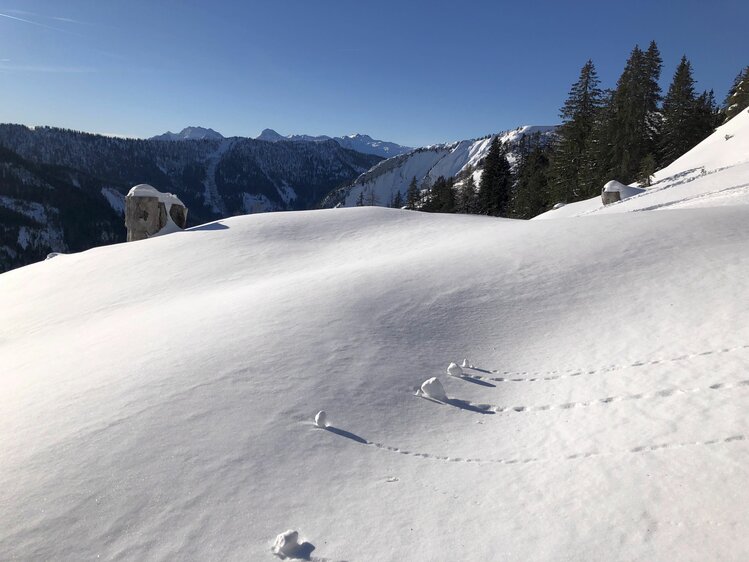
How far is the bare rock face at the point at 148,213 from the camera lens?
72.6 feet

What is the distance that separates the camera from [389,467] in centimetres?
409

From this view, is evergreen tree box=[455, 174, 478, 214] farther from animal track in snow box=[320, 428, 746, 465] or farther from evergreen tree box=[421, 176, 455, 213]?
animal track in snow box=[320, 428, 746, 465]

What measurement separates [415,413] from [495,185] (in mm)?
46539

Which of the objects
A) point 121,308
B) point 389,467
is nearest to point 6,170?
point 121,308

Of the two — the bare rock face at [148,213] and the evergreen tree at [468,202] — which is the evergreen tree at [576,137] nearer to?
the evergreen tree at [468,202]

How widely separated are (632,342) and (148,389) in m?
6.12

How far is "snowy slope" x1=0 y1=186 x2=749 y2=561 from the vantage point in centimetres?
323

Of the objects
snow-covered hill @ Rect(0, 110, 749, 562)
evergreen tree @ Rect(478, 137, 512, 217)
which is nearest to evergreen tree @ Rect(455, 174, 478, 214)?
evergreen tree @ Rect(478, 137, 512, 217)

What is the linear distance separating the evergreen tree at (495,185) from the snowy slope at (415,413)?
39614mm

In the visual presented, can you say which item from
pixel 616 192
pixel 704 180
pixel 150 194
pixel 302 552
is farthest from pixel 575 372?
pixel 150 194

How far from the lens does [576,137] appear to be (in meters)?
36.9

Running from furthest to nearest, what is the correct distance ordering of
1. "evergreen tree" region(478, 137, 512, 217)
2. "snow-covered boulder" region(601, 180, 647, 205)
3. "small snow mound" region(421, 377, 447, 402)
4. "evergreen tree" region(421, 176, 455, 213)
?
"evergreen tree" region(421, 176, 455, 213) → "evergreen tree" region(478, 137, 512, 217) → "snow-covered boulder" region(601, 180, 647, 205) → "small snow mound" region(421, 377, 447, 402)

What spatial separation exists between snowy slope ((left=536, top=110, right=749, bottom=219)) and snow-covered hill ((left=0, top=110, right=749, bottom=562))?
7.10m

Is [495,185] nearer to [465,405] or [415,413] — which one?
[465,405]
